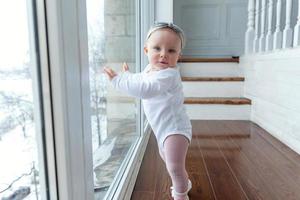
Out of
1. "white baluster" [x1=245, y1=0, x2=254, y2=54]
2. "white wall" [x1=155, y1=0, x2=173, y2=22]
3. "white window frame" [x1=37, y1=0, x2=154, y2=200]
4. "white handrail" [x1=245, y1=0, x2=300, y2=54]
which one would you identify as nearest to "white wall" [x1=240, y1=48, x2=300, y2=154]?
"white handrail" [x1=245, y1=0, x2=300, y2=54]

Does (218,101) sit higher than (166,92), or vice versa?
(166,92)

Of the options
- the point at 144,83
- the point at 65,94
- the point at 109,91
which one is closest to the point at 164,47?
the point at 144,83

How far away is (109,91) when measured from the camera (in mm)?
1013

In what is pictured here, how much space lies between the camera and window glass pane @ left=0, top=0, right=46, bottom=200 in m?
0.37

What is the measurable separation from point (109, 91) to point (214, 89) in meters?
1.75

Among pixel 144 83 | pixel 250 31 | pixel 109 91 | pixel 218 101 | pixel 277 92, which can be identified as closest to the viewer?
pixel 144 83

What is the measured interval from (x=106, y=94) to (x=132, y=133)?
52 cm

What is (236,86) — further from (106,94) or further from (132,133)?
(106,94)

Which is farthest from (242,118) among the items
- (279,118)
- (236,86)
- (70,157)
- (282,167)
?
(70,157)

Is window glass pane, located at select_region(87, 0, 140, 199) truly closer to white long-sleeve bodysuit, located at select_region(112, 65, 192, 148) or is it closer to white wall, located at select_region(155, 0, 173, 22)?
white long-sleeve bodysuit, located at select_region(112, 65, 192, 148)

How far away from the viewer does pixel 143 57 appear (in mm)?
1617

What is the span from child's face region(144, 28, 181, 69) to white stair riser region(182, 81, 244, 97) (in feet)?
5.66

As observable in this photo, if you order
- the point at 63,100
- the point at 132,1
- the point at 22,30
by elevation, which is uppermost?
the point at 132,1

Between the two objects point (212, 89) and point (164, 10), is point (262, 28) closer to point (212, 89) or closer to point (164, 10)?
point (212, 89)
